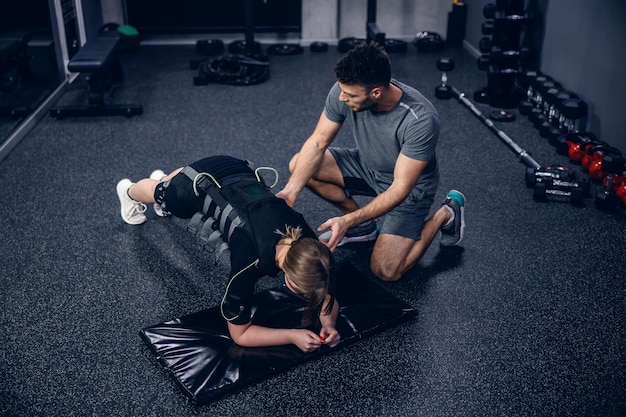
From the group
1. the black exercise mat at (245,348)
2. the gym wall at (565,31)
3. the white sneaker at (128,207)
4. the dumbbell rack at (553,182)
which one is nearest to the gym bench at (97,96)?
the white sneaker at (128,207)

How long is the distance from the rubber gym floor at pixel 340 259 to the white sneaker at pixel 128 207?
0.05 m

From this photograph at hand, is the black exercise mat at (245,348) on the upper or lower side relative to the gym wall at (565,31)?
lower

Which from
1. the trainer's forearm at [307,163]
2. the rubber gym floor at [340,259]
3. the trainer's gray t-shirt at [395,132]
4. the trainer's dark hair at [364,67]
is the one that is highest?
the trainer's dark hair at [364,67]

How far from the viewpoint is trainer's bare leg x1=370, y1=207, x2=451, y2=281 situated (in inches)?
101

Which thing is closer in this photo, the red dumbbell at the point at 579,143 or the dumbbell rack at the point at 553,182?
the dumbbell rack at the point at 553,182

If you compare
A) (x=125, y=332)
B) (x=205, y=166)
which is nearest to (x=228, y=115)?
(x=205, y=166)

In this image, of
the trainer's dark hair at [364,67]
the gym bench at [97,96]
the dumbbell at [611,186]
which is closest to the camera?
the trainer's dark hair at [364,67]

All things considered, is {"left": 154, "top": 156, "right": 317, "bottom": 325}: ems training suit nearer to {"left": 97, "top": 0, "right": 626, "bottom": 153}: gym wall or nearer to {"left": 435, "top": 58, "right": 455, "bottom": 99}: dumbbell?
{"left": 97, "top": 0, "right": 626, "bottom": 153}: gym wall

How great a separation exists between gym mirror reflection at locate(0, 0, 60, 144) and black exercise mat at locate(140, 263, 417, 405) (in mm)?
2158

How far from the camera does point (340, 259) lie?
276 centimetres

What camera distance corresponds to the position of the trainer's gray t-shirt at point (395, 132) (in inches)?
93.8

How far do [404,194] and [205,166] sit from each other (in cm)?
74

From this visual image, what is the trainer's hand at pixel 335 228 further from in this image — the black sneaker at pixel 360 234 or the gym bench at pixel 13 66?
the gym bench at pixel 13 66

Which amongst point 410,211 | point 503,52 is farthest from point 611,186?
point 503,52
